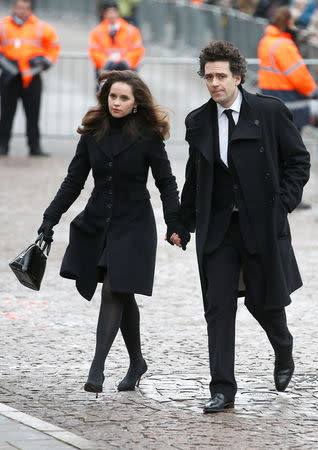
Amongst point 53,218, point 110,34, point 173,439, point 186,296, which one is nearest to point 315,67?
point 110,34

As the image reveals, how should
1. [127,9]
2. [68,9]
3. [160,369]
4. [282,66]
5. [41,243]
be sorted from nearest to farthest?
[41,243] → [160,369] → [282,66] → [127,9] → [68,9]

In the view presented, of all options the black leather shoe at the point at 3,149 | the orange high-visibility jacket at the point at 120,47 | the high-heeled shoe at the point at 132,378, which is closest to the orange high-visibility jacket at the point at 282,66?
the orange high-visibility jacket at the point at 120,47

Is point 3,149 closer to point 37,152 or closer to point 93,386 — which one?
point 37,152

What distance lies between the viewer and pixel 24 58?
15836 mm

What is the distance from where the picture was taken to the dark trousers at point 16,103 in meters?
16.1

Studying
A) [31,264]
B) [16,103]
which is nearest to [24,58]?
[16,103]

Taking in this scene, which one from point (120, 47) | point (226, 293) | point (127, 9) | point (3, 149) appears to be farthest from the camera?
point (127, 9)

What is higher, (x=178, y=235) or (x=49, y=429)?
(x=178, y=235)

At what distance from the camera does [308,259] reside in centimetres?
1082

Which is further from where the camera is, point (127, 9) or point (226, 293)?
point (127, 9)

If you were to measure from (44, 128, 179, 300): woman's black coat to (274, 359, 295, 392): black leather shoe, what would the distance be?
2.58 feet

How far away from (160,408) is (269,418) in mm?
559

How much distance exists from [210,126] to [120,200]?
663 mm

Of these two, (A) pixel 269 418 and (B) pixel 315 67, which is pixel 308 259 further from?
(B) pixel 315 67
